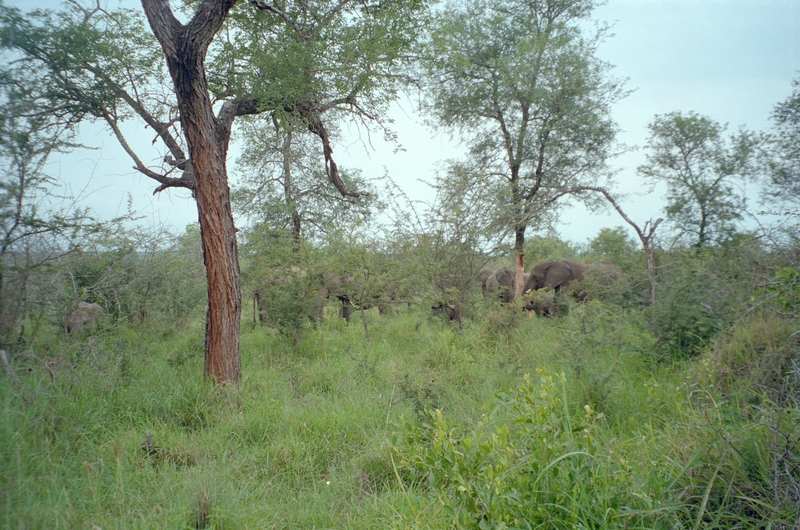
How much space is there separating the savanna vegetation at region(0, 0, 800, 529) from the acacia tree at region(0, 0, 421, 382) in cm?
4

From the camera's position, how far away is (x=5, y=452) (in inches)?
92.4

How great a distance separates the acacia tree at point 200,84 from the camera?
5082 mm

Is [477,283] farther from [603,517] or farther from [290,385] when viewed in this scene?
[603,517]

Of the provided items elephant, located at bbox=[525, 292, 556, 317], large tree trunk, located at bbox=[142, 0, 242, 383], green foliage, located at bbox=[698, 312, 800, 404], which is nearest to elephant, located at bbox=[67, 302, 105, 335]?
large tree trunk, located at bbox=[142, 0, 242, 383]

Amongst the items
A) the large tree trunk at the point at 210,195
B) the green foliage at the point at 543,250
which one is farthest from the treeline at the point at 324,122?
the green foliage at the point at 543,250

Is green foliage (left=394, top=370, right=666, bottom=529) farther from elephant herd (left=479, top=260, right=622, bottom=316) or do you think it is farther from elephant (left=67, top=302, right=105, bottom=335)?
elephant herd (left=479, top=260, right=622, bottom=316)

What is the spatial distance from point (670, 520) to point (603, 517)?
0.30 metres

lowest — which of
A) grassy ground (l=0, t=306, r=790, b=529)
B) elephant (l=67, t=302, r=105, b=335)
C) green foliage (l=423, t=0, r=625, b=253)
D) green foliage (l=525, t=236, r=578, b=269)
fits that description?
grassy ground (l=0, t=306, r=790, b=529)

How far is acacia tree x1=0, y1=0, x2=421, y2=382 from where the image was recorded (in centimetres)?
508

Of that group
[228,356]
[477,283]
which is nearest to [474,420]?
[228,356]

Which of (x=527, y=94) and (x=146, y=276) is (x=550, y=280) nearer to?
(x=527, y=94)

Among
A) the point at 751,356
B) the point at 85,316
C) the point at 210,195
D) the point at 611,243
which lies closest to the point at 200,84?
the point at 210,195

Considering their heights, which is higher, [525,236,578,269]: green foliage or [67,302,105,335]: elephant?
[525,236,578,269]: green foliage

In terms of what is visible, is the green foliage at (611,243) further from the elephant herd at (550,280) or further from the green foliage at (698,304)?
the green foliage at (698,304)
